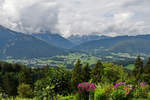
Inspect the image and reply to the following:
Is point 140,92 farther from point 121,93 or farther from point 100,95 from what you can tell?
point 100,95

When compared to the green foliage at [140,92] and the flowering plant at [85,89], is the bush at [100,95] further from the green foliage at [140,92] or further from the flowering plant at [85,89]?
the green foliage at [140,92]

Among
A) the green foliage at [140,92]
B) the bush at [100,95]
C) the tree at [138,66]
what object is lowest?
the tree at [138,66]

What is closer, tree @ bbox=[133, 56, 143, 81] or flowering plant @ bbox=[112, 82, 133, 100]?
flowering plant @ bbox=[112, 82, 133, 100]

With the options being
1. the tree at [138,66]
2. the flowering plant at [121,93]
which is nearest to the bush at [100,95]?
the flowering plant at [121,93]

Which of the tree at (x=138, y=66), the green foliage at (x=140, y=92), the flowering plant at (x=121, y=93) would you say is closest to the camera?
the flowering plant at (x=121, y=93)

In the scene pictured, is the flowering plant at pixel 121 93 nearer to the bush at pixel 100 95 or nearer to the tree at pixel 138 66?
the bush at pixel 100 95

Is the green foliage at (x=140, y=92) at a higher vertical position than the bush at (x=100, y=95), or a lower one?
lower

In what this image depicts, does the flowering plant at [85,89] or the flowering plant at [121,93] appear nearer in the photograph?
the flowering plant at [121,93]

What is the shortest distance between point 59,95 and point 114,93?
482 cm

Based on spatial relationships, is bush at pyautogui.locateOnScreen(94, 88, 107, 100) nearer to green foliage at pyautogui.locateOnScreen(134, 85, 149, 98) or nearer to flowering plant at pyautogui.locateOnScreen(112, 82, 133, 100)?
flowering plant at pyautogui.locateOnScreen(112, 82, 133, 100)

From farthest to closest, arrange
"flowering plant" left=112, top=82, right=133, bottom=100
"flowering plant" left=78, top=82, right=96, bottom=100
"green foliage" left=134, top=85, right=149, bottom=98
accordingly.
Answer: "green foliage" left=134, top=85, right=149, bottom=98 < "flowering plant" left=78, top=82, right=96, bottom=100 < "flowering plant" left=112, top=82, right=133, bottom=100

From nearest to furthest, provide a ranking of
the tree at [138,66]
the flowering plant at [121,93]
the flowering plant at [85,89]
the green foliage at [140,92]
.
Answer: the flowering plant at [121,93] < the flowering plant at [85,89] < the green foliage at [140,92] < the tree at [138,66]

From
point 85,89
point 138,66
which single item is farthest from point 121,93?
point 138,66

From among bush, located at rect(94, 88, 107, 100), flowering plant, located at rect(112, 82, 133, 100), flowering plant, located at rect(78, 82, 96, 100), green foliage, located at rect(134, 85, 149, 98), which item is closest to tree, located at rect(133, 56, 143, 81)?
green foliage, located at rect(134, 85, 149, 98)
